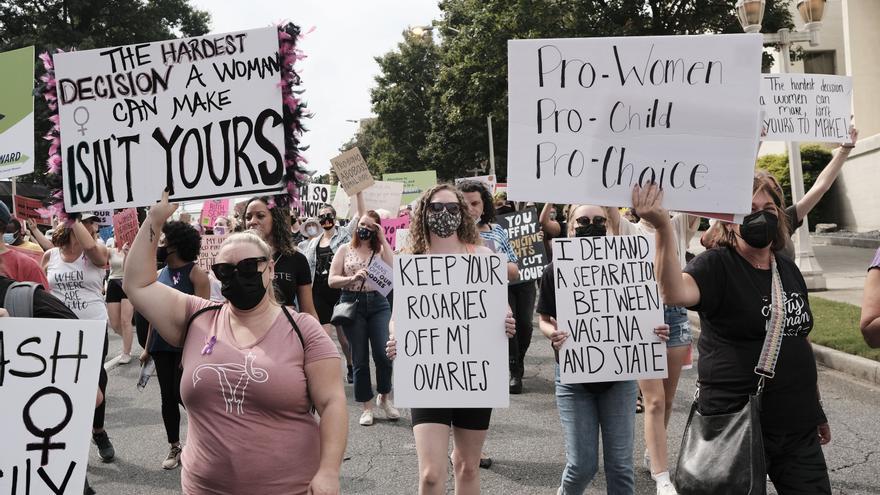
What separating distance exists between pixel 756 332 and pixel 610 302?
3.79 ft

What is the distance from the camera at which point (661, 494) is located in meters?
5.01

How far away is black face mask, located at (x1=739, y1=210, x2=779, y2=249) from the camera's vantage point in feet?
11.6

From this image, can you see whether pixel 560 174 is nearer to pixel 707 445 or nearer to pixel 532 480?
pixel 707 445

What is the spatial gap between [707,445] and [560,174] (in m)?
1.21

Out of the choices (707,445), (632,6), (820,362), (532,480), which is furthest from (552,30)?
(707,445)

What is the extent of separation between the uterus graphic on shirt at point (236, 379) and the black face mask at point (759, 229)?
6.52 feet

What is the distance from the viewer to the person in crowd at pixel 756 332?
3.42 m

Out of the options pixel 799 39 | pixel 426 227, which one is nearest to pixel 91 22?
pixel 799 39

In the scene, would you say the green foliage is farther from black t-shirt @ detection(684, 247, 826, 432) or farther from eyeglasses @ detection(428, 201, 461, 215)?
black t-shirt @ detection(684, 247, 826, 432)

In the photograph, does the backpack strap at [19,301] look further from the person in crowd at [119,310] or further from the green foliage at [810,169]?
the green foliage at [810,169]

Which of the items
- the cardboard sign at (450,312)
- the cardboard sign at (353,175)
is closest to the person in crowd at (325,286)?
the cardboard sign at (353,175)

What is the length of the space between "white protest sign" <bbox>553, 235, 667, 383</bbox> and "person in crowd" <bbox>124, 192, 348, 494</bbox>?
64.7 inches

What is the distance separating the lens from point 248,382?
121 inches

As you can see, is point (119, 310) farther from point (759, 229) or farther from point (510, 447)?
point (759, 229)
